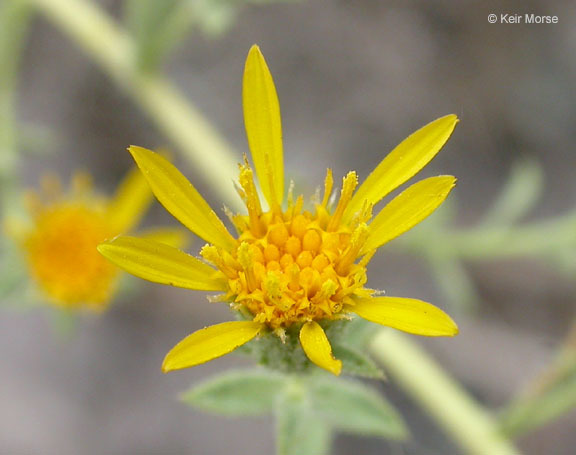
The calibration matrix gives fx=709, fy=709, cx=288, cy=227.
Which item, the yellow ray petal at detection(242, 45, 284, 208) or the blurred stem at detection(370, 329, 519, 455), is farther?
the blurred stem at detection(370, 329, 519, 455)

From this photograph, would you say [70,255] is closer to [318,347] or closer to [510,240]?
[318,347]

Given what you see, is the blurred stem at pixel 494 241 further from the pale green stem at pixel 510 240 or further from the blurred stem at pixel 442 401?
the blurred stem at pixel 442 401

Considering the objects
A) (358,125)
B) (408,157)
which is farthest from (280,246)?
(358,125)

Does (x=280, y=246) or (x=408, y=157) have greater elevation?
(x=408, y=157)

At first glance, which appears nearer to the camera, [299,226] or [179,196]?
[179,196]

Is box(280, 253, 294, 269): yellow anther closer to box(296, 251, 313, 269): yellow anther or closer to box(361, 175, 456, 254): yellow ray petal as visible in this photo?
box(296, 251, 313, 269): yellow anther

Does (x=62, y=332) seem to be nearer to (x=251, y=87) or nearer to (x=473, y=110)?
(x=251, y=87)

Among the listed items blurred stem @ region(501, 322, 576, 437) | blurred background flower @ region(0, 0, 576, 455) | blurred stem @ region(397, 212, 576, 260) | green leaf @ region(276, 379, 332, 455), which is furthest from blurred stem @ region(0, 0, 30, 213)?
blurred stem @ region(501, 322, 576, 437)
